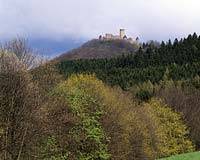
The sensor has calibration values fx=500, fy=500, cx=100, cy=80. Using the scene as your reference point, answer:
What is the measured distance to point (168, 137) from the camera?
294 feet

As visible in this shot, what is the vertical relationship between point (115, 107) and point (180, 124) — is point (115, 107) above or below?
above

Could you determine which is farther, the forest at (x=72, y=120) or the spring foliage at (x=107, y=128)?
the spring foliage at (x=107, y=128)

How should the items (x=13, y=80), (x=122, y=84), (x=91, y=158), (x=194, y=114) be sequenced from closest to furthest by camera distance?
(x=13, y=80) < (x=91, y=158) < (x=194, y=114) < (x=122, y=84)

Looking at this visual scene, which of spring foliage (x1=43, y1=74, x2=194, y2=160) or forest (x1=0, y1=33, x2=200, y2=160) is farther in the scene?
spring foliage (x1=43, y1=74, x2=194, y2=160)

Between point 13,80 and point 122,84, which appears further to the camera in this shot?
point 122,84

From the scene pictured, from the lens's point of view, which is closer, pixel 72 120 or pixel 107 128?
pixel 72 120

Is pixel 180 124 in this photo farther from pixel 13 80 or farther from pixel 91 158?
pixel 13 80

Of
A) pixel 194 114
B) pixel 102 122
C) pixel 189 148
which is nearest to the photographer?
pixel 102 122

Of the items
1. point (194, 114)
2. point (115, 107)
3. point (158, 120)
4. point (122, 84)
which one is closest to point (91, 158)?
point (115, 107)

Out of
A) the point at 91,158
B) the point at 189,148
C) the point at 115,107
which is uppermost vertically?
the point at 115,107

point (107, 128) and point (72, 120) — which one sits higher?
point (72, 120)

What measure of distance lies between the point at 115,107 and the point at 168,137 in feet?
97.6

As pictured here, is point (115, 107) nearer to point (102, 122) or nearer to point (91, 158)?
point (102, 122)

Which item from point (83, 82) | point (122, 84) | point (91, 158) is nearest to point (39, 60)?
point (91, 158)
